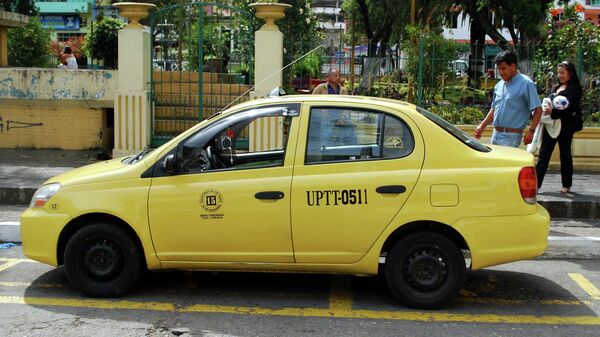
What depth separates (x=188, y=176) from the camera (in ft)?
16.2

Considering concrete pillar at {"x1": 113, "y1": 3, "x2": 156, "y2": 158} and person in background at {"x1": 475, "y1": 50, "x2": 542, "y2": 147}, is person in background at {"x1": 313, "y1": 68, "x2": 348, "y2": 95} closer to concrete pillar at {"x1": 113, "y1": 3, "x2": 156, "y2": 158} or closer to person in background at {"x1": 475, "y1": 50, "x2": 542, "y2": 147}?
person in background at {"x1": 475, "y1": 50, "x2": 542, "y2": 147}

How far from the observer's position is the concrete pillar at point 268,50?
1098 centimetres

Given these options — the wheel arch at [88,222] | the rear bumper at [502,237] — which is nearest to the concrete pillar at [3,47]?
the wheel arch at [88,222]

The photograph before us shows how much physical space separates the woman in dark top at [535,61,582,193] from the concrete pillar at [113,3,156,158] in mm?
6467

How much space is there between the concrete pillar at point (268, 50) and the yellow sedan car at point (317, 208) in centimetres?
600

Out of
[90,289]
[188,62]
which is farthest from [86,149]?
[90,289]

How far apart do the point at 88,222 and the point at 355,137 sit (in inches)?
83.7

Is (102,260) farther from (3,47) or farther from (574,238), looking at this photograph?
(3,47)

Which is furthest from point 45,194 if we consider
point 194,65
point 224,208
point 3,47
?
point 3,47

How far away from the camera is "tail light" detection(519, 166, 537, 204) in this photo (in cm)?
478

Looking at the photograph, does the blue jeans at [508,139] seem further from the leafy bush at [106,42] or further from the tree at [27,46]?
the leafy bush at [106,42]

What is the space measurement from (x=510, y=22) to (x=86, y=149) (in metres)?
17.3

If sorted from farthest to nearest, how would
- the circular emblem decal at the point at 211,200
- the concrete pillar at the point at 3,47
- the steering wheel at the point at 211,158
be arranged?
the concrete pillar at the point at 3,47 → the steering wheel at the point at 211,158 → the circular emblem decal at the point at 211,200

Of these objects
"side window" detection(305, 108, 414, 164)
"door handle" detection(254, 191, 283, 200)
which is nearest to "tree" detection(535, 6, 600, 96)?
"side window" detection(305, 108, 414, 164)
